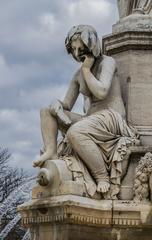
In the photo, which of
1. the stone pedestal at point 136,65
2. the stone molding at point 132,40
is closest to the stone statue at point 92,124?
the stone pedestal at point 136,65

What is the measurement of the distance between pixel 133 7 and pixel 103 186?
10.3 ft

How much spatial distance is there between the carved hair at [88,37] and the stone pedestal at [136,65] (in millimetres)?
546

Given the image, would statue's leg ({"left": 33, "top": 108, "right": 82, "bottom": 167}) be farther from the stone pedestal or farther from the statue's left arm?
the stone pedestal

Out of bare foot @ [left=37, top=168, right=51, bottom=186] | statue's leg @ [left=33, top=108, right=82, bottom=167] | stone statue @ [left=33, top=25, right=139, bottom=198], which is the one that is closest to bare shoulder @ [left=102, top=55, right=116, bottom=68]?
stone statue @ [left=33, top=25, right=139, bottom=198]

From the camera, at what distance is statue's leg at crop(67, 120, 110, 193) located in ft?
34.8

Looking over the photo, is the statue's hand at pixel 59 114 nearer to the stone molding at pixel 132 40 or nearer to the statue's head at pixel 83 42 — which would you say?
the statue's head at pixel 83 42

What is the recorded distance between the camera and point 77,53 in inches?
440

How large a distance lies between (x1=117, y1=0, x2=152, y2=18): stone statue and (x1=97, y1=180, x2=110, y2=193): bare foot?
288 cm

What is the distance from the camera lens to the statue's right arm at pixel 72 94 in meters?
11.5

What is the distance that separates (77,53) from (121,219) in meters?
2.42

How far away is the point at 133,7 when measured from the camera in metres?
12.3

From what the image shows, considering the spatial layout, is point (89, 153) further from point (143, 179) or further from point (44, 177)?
point (143, 179)

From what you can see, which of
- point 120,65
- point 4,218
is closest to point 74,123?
point 120,65

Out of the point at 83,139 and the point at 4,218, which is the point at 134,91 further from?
the point at 4,218
